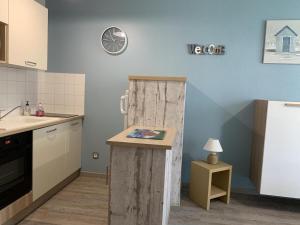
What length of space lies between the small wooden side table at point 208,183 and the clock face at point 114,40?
1663 mm

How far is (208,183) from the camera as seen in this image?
2.71 metres

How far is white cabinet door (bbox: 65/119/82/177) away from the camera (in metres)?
3.14

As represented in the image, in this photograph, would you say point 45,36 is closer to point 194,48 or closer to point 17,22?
point 17,22

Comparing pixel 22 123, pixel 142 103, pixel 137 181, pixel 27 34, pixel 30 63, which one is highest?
pixel 27 34

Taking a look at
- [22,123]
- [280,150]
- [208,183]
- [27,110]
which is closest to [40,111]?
[27,110]

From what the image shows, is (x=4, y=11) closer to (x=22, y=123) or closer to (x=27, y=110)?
(x=22, y=123)

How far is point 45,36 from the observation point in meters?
2.98

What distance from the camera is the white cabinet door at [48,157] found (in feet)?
8.17

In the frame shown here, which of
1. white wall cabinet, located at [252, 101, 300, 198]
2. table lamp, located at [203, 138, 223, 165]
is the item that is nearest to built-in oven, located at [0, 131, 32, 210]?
table lamp, located at [203, 138, 223, 165]

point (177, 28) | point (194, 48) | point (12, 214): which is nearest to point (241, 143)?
point (194, 48)

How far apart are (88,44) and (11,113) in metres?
1.24

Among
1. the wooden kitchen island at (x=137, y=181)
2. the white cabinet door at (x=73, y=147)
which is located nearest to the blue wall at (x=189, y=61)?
the white cabinet door at (x=73, y=147)

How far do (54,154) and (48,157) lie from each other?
12cm

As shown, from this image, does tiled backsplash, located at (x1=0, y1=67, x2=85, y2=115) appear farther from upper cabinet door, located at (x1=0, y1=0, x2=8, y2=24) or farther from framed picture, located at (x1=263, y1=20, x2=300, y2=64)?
framed picture, located at (x1=263, y1=20, x2=300, y2=64)
